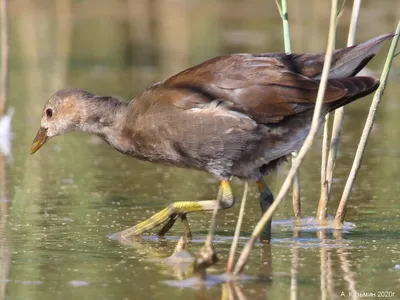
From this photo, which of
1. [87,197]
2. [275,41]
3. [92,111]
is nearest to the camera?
[92,111]

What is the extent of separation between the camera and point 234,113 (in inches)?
211

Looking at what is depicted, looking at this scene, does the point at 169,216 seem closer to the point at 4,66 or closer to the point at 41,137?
the point at 41,137

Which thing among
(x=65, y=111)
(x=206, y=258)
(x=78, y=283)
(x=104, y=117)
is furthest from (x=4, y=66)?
(x=206, y=258)

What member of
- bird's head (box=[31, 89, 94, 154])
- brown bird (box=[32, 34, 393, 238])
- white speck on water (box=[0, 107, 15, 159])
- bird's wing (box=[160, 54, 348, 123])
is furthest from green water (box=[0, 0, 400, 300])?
bird's wing (box=[160, 54, 348, 123])

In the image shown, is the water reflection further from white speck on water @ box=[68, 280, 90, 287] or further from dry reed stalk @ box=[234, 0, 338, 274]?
dry reed stalk @ box=[234, 0, 338, 274]

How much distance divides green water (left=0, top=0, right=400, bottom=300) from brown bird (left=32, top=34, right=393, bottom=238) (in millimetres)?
411

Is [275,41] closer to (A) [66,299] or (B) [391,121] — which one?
(B) [391,121]

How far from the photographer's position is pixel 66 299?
13.6 ft

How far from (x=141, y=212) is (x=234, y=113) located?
1225 millimetres

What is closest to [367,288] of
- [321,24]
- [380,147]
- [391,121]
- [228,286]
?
[228,286]

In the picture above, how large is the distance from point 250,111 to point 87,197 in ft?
5.77

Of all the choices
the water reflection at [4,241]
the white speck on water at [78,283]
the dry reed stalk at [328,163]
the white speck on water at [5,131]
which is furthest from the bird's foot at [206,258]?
the white speck on water at [5,131]

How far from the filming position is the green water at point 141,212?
443 centimetres

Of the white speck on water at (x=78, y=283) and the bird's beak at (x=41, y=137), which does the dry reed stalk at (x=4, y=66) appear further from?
the white speck on water at (x=78, y=283)
